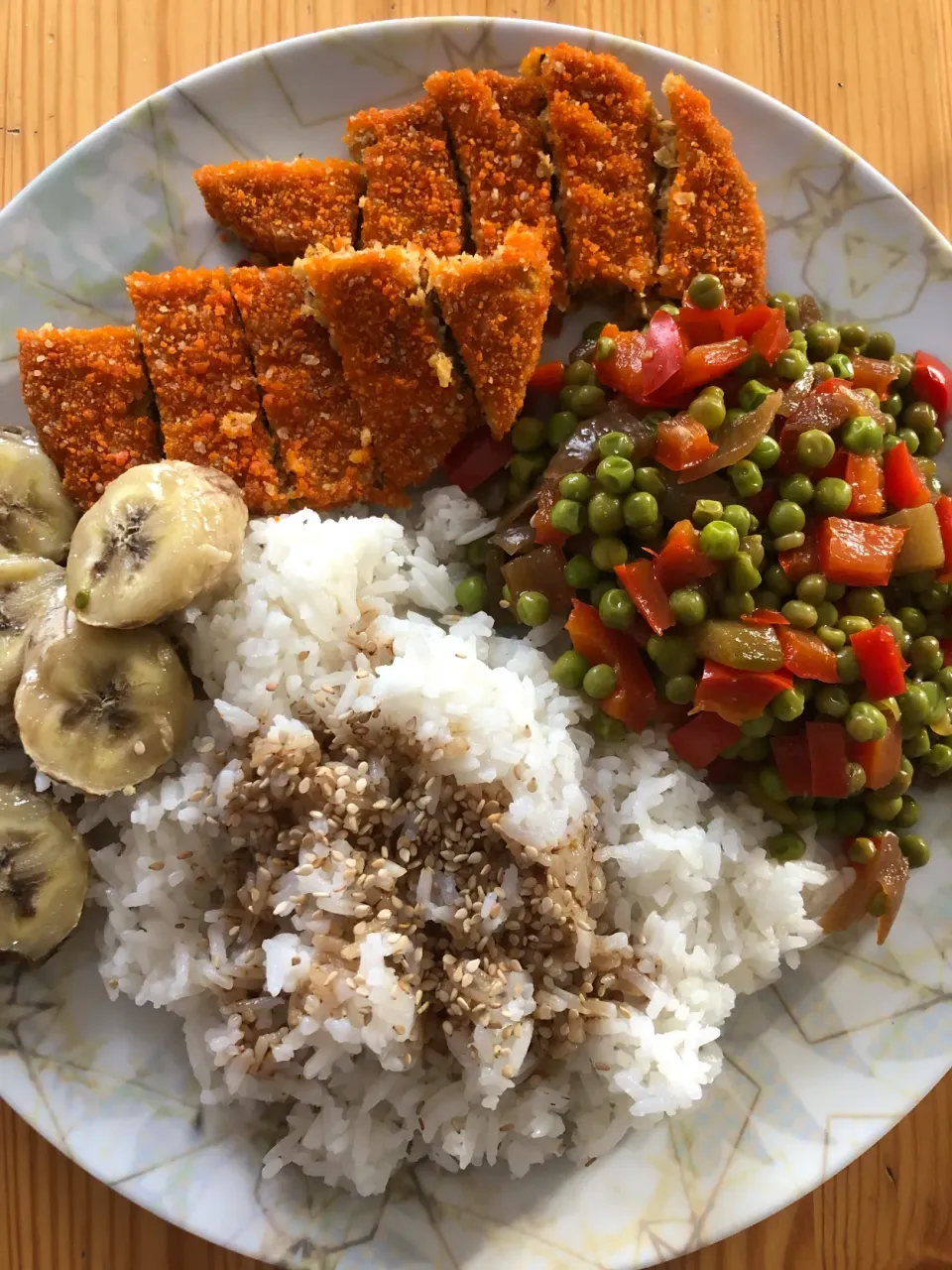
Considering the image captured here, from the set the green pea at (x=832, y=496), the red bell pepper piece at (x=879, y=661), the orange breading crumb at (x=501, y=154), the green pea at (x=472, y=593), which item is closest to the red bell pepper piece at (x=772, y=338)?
the green pea at (x=832, y=496)

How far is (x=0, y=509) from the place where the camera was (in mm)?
2691

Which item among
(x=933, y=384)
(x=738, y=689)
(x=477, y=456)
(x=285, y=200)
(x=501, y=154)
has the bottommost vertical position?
(x=738, y=689)

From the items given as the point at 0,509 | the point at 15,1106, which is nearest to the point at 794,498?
the point at 0,509

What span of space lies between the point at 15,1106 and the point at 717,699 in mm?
2319

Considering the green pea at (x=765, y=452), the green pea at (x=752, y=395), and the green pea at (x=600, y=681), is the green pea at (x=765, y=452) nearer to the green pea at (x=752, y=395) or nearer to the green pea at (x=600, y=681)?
the green pea at (x=752, y=395)

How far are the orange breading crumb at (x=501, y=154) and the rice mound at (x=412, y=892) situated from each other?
1022 millimetres

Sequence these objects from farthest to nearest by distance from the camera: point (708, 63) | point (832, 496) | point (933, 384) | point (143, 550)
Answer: point (708, 63) < point (933, 384) < point (832, 496) < point (143, 550)

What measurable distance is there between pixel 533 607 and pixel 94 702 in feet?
4.21

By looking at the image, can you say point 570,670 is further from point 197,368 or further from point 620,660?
point 197,368

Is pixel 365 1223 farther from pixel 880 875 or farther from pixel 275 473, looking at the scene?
pixel 275 473

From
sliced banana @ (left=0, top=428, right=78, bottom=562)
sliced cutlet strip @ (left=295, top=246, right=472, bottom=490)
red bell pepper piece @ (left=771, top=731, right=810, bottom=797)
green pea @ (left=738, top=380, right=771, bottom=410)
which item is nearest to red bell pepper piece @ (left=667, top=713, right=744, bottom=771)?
red bell pepper piece @ (left=771, top=731, right=810, bottom=797)

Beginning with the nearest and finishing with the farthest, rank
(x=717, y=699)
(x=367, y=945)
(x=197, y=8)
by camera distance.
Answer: (x=367, y=945), (x=717, y=699), (x=197, y=8)

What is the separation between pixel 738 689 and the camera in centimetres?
259

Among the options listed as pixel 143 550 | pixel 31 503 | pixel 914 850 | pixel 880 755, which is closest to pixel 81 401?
pixel 31 503
